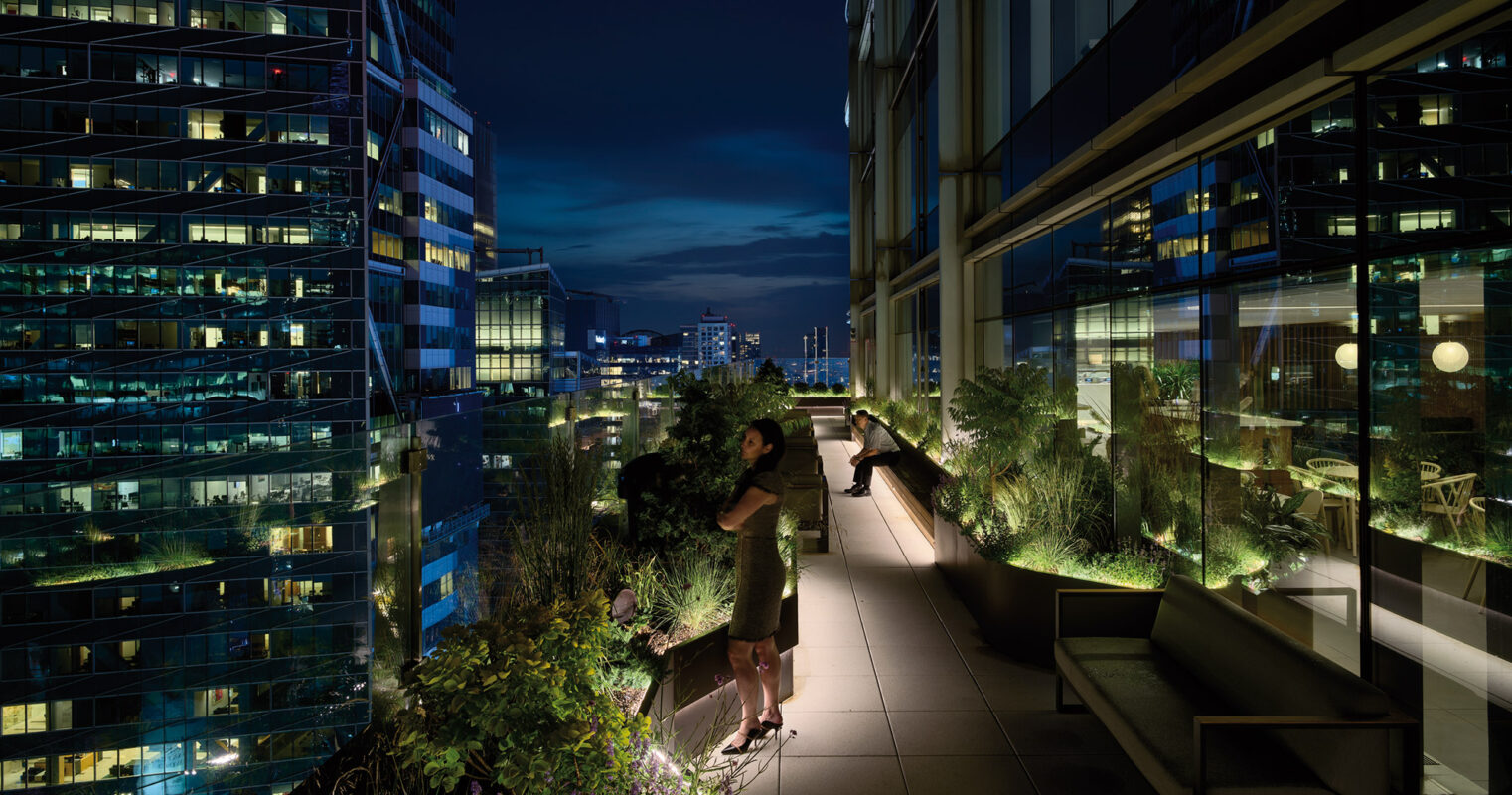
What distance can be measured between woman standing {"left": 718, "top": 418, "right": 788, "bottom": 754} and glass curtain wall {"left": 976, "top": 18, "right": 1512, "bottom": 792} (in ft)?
9.49

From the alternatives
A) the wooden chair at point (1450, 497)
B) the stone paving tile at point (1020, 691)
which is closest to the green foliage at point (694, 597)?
the stone paving tile at point (1020, 691)

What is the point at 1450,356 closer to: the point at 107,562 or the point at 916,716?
the point at 916,716

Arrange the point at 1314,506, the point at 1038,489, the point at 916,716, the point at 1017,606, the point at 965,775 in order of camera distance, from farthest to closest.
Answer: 1. the point at 1038,489
2. the point at 1017,606
3. the point at 916,716
4. the point at 1314,506
5. the point at 965,775

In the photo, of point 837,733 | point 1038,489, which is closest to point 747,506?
point 837,733

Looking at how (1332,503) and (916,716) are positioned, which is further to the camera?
(916,716)

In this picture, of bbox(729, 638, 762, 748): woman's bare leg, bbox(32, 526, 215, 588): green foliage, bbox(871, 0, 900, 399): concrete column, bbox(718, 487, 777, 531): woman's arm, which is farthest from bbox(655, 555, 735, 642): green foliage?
bbox(871, 0, 900, 399): concrete column

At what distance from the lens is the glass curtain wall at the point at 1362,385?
10.1ft

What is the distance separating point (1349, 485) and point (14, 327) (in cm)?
6688

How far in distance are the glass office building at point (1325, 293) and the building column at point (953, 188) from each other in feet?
9.90

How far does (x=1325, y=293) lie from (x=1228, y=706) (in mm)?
2203

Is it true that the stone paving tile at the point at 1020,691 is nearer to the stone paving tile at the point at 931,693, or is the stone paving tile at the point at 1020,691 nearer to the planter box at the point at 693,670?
the stone paving tile at the point at 931,693

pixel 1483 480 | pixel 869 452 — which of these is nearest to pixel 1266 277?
pixel 1483 480

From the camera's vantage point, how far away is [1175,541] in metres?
5.88

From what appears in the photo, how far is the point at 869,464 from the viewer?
12.3 meters
